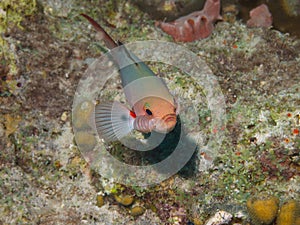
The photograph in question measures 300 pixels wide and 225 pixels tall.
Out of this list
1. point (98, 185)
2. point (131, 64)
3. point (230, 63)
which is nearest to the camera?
point (131, 64)

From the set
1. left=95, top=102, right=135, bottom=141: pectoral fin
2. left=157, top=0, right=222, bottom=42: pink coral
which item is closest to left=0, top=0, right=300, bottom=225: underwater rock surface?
left=157, top=0, right=222, bottom=42: pink coral

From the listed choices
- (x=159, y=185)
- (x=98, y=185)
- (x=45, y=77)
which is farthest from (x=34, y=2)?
(x=159, y=185)

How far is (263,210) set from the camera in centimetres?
329

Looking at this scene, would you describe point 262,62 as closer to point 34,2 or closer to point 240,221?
point 240,221

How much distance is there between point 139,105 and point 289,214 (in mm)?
1840

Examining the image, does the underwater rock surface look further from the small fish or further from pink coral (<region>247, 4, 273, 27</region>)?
the small fish

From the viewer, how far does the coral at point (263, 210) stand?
10.8ft

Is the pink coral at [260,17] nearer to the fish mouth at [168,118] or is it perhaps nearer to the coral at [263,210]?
the coral at [263,210]

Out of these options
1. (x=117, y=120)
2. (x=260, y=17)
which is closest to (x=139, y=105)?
(x=117, y=120)

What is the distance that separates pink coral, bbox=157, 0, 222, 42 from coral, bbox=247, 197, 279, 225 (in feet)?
9.78

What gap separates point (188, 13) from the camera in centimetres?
580

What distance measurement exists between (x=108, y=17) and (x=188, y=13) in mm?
1463

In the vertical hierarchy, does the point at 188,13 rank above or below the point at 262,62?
above

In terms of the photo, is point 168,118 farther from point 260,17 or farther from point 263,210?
point 260,17
